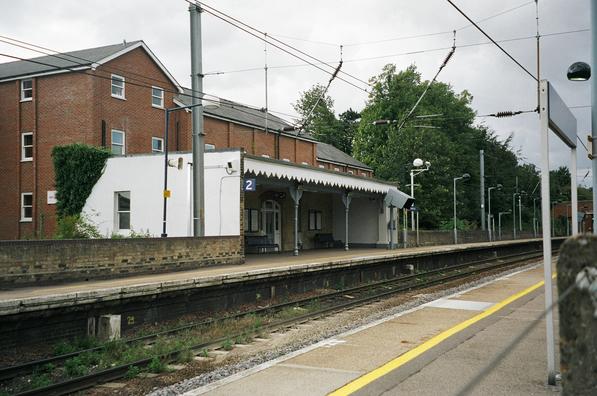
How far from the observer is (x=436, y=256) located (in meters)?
26.8

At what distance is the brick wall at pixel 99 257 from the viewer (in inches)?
483

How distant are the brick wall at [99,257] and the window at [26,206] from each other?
1584cm

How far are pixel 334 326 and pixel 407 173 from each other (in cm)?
4031

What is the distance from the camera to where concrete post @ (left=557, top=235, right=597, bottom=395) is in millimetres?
2764

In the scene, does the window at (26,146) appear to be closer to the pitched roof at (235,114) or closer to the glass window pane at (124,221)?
the pitched roof at (235,114)

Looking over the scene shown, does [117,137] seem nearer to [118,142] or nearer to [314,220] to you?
[118,142]

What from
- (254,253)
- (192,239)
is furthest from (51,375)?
(254,253)

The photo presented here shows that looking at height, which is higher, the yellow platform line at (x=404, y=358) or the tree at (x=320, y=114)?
the tree at (x=320, y=114)

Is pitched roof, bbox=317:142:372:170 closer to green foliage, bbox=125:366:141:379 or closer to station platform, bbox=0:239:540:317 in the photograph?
station platform, bbox=0:239:540:317

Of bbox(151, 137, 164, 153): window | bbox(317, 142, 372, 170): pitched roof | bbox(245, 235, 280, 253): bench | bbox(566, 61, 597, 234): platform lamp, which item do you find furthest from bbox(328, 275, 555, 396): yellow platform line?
bbox(317, 142, 372, 170): pitched roof

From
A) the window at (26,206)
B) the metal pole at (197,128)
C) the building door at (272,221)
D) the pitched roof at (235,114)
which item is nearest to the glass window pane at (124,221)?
the metal pole at (197,128)

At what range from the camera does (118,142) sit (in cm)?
2920

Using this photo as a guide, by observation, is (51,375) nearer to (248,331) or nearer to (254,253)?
(248,331)

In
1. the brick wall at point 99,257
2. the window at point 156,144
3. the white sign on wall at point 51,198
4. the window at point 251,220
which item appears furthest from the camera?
the window at point 156,144
